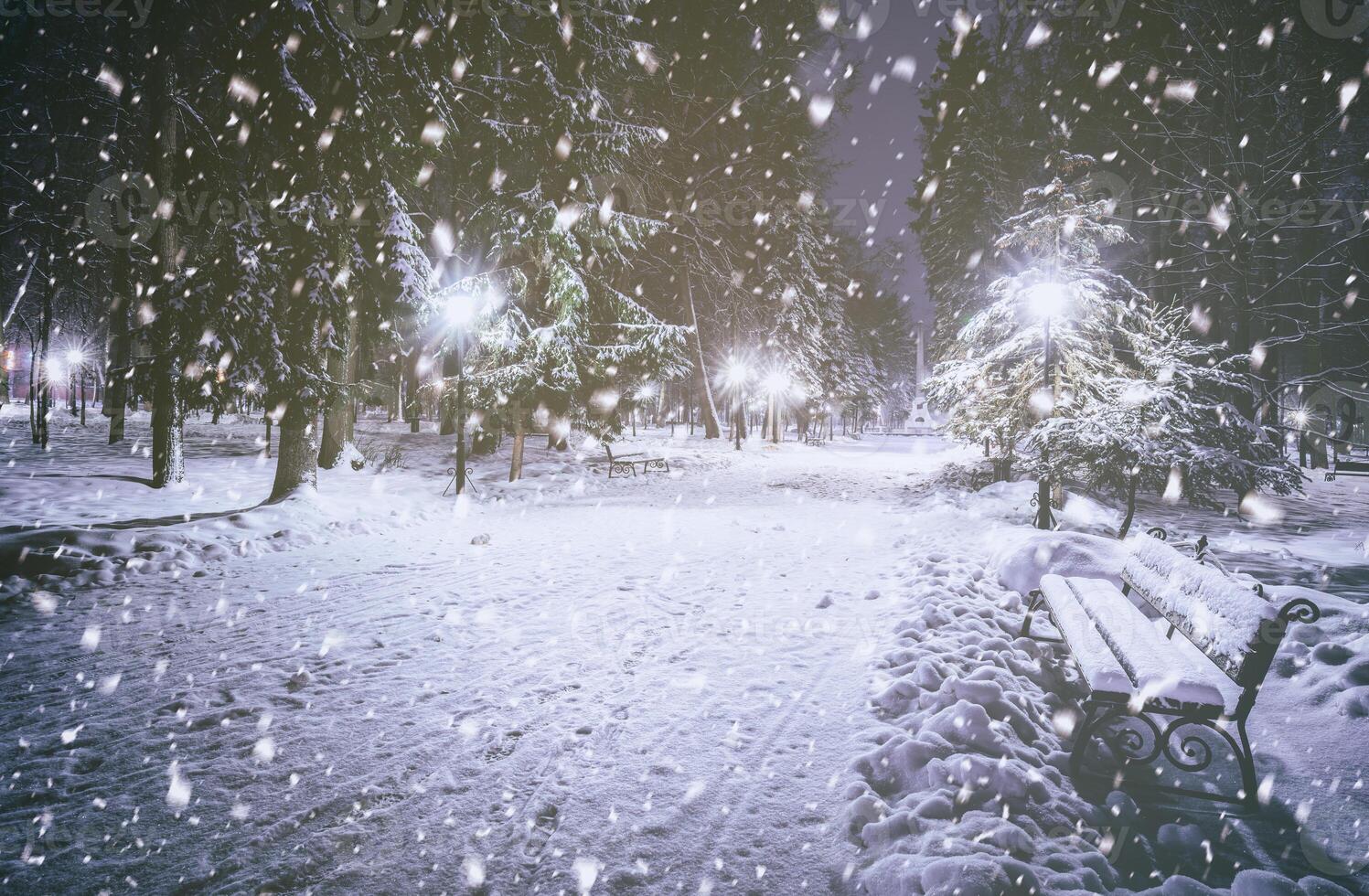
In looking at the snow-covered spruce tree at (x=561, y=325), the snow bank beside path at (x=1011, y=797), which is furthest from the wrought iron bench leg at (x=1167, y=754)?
the snow-covered spruce tree at (x=561, y=325)

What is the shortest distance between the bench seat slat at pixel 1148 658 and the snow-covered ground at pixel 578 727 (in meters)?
0.63

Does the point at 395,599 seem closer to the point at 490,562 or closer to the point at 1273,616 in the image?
the point at 490,562

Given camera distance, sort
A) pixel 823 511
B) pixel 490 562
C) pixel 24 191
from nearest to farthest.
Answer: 1. pixel 490 562
2. pixel 823 511
3. pixel 24 191

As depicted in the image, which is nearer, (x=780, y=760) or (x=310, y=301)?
(x=780, y=760)

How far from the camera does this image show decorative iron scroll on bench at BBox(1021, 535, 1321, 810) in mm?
3078

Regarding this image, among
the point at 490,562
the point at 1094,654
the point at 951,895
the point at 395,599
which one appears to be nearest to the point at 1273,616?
the point at 1094,654

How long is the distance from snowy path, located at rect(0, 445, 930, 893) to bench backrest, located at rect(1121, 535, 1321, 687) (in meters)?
2.18

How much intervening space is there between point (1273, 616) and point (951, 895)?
239 cm

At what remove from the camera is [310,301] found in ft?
29.5

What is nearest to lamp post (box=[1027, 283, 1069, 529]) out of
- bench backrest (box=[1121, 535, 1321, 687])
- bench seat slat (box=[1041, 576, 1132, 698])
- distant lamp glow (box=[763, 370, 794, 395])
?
bench backrest (box=[1121, 535, 1321, 687])

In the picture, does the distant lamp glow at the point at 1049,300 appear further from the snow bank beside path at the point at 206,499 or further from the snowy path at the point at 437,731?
the snow bank beside path at the point at 206,499

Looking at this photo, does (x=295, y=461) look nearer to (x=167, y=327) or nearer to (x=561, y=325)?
(x=167, y=327)

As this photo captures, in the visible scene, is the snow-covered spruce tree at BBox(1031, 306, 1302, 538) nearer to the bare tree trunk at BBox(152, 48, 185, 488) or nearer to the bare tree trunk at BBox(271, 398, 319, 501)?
the bare tree trunk at BBox(271, 398, 319, 501)

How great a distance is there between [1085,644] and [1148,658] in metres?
0.40
